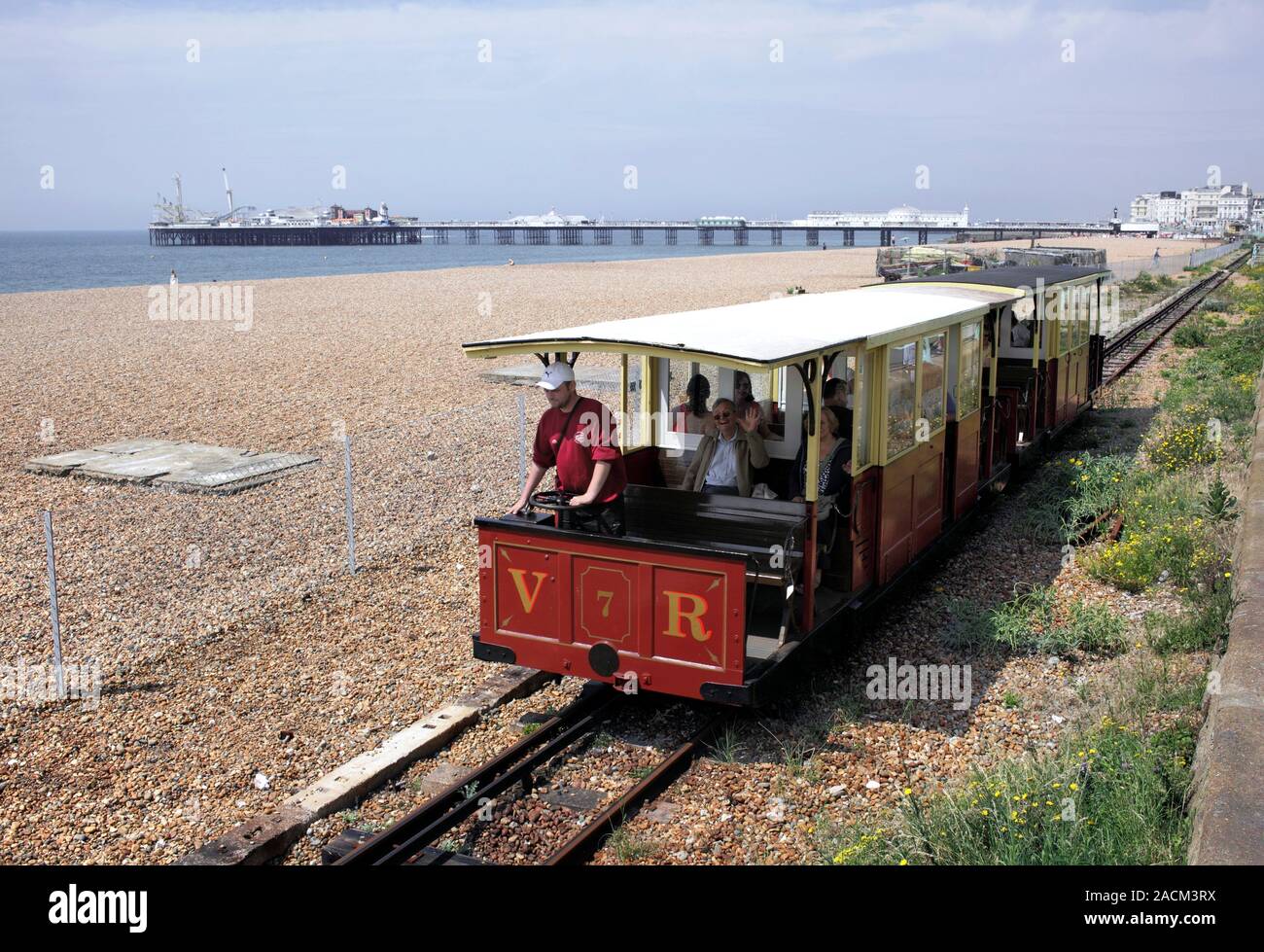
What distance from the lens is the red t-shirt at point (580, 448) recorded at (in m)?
7.71

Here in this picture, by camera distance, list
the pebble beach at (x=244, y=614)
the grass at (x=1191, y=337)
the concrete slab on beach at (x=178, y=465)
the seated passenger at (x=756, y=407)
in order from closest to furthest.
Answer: the pebble beach at (x=244, y=614), the seated passenger at (x=756, y=407), the concrete slab on beach at (x=178, y=465), the grass at (x=1191, y=337)

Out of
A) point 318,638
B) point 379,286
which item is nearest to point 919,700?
point 318,638

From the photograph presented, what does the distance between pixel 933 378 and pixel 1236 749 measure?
4.68 m

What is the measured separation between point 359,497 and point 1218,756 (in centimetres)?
937

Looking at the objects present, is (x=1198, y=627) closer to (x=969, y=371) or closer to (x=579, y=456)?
(x=969, y=371)

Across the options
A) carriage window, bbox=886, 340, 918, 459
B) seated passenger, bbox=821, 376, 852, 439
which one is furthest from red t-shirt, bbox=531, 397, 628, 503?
carriage window, bbox=886, 340, 918, 459

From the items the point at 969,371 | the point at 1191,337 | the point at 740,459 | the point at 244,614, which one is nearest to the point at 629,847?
the point at 740,459

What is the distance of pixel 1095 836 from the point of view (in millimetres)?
5289

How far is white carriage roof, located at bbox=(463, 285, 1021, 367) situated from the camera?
6809mm

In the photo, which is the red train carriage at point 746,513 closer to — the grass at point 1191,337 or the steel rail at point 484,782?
the steel rail at point 484,782

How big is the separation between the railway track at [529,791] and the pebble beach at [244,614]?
0.32m

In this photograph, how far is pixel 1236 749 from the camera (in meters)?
5.46

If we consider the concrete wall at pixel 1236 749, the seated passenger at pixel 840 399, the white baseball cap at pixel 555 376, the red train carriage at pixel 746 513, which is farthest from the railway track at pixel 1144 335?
the white baseball cap at pixel 555 376

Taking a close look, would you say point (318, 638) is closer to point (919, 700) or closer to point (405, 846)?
point (405, 846)
